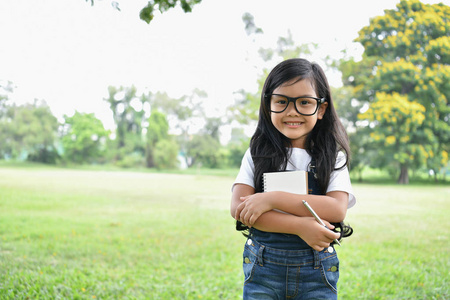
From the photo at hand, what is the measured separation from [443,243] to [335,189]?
4.38 metres

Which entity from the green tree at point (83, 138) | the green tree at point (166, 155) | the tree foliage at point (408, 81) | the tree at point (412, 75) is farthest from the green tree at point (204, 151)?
the tree at point (412, 75)

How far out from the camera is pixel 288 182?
1.38 m

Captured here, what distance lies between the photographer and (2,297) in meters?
2.79

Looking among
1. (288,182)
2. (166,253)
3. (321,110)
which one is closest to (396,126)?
(166,253)

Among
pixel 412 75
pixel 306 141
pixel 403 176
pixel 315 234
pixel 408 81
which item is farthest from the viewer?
pixel 403 176

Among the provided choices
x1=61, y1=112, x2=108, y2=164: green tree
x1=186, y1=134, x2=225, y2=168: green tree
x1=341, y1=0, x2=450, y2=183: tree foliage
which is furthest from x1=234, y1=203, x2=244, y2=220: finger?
x1=61, y1=112, x2=108, y2=164: green tree

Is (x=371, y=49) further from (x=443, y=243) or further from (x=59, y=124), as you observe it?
(x=59, y=124)

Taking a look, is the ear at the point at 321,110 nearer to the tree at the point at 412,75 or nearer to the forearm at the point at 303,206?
the forearm at the point at 303,206

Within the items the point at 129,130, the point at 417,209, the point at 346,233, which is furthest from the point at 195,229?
the point at 129,130

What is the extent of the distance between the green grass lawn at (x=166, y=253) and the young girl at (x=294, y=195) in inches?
67.2

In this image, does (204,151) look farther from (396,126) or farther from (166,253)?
(166,253)

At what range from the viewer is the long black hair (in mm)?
1441

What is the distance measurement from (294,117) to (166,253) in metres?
3.22

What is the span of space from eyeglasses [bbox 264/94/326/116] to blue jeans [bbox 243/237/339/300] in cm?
49
